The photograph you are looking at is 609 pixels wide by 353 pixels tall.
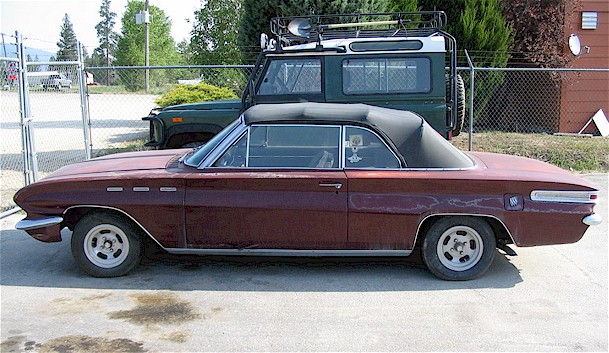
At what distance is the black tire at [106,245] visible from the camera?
5.66 metres

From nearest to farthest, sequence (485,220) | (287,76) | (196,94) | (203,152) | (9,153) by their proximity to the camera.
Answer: (485,220)
(203,152)
(287,76)
(9,153)
(196,94)

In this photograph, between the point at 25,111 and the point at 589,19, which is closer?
the point at 25,111

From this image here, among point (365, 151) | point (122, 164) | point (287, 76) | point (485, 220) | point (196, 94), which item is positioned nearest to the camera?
point (485, 220)

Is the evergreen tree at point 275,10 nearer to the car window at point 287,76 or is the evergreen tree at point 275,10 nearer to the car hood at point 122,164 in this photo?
the car window at point 287,76

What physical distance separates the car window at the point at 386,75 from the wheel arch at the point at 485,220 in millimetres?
2993

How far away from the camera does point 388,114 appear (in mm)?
6027

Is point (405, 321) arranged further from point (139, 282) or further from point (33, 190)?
point (33, 190)

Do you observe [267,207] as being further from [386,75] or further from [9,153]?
[9,153]

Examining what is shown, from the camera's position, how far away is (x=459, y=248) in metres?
5.62

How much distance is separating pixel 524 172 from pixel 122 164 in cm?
377

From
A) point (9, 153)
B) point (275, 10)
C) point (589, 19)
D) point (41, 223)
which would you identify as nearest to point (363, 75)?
point (41, 223)

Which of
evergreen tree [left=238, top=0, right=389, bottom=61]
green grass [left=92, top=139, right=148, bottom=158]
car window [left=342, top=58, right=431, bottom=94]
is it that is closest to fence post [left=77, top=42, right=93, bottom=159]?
green grass [left=92, top=139, right=148, bottom=158]

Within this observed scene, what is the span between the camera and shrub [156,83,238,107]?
14.1 m

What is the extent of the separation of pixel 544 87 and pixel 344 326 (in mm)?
12405
